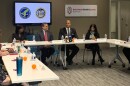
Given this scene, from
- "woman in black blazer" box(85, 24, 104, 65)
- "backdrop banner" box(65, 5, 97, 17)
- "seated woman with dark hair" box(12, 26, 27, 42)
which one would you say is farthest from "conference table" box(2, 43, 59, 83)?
"backdrop banner" box(65, 5, 97, 17)

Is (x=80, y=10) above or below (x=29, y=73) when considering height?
above

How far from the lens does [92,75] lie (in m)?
5.94

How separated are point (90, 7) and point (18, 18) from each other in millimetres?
3125

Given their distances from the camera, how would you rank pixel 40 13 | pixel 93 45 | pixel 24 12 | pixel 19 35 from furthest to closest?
pixel 40 13, pixel 24 12, pixel 93 45, pixel 19 35

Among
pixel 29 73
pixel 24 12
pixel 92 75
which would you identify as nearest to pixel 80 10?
pixel 24 12

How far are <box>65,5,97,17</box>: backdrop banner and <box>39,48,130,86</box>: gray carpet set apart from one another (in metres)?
3.41

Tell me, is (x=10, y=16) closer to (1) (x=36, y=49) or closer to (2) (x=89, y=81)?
(1) (x=36, y=49)

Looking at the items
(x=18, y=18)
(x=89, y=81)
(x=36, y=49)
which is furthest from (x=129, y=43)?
(x=18, y=18)

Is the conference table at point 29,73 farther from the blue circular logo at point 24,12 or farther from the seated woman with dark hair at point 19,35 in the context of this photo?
the blue circular logo at point 24,12

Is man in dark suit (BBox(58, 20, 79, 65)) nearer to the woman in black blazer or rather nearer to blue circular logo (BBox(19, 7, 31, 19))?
the woman in black blazer

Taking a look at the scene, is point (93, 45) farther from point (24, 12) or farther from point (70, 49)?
point (24, 12)

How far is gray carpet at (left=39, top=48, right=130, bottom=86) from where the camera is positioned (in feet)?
17.1

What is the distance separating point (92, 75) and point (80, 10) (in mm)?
4826

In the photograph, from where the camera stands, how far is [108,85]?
5.05 metres
